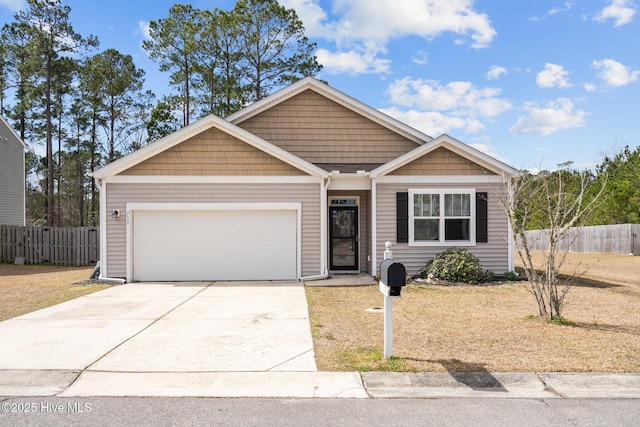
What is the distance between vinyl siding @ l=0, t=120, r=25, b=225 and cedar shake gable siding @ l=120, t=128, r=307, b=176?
551 inches

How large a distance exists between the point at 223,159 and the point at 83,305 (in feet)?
16.4

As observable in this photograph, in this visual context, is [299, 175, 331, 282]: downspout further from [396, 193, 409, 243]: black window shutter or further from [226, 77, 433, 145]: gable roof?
[226, 77, 433, 145]: gable roof

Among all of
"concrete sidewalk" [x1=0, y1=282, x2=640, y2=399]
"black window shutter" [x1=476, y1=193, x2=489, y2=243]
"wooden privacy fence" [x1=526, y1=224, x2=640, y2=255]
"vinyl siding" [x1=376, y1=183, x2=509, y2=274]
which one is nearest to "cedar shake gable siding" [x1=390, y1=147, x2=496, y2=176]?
"vinyl siding" [x1=376, y1=183, x2=509, y2=274]

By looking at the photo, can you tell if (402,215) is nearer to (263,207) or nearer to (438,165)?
(438,165)

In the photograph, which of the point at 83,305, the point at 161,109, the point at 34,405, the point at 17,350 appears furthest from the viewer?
the point at 161,109

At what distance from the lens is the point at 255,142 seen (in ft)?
39.2

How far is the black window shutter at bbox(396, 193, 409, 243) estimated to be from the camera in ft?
40.3

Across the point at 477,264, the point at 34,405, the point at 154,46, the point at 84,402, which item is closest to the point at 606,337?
the point at 477,264

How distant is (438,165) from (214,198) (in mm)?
6122

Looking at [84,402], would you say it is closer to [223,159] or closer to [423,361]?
[423,361]

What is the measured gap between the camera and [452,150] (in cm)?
1238

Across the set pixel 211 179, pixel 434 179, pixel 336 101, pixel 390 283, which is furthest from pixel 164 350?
pixel 336 101

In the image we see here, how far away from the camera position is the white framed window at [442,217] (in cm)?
1234

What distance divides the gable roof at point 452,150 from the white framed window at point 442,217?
2.74ft
